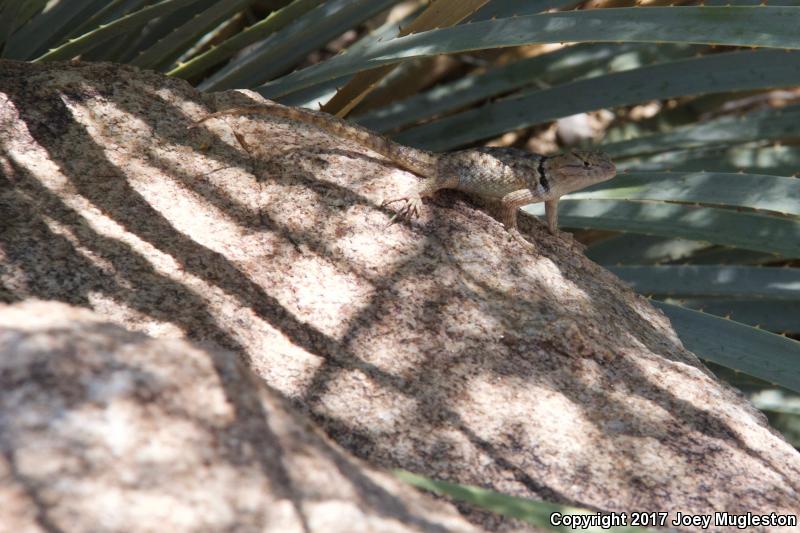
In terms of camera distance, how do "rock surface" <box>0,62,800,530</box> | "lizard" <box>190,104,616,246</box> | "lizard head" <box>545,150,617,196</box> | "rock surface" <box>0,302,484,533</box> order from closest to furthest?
"rock surface" <box>0,302,484,533</box>
"rock surface" <box>0,62,800,530</box>
"lizard" <box>190,104,616,246</box>
"lizard head" <box>545,150,617,196</box>

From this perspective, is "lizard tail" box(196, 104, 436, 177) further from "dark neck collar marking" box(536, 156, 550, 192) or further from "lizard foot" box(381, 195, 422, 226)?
"dark neck collar marking" box(536, 156, 550, 192)

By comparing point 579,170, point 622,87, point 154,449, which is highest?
point 622,87

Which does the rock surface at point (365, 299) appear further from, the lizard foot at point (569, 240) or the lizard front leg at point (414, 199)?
the lizard foot at point (569, 240)

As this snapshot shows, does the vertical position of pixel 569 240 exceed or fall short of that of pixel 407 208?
it falls short

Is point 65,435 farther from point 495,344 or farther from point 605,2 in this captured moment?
point 605,2

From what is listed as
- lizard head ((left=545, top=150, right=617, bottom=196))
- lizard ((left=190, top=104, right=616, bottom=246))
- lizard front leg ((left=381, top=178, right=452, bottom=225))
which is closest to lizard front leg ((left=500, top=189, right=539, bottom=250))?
lizard ((left=190, top=104, right=616, bottom=246))

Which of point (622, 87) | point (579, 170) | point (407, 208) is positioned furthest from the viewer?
point (622, 87)

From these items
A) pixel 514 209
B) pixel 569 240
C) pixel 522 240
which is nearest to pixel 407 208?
pixel 522 240

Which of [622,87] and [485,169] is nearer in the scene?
[485,169]

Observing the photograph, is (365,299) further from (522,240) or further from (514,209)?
(514,209)
